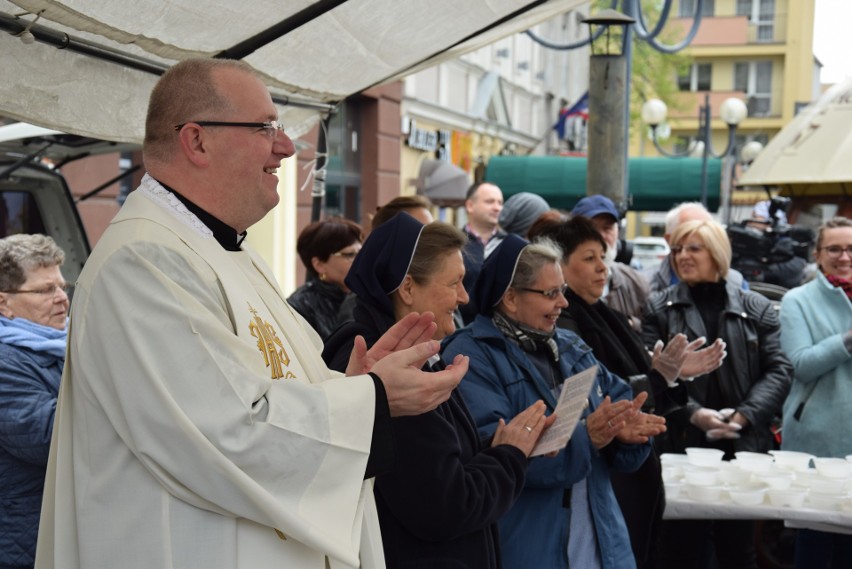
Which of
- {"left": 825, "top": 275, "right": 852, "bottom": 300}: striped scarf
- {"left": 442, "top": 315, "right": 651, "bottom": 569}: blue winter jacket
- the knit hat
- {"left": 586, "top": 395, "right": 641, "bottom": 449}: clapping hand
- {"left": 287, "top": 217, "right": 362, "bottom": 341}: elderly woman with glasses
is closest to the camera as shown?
{"left": 442, "top": 315, "right": 651, "bottom": 569}: blue winter jacket

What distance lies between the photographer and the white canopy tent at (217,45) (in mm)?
3240

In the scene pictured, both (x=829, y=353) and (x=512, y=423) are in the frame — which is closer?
(x=512, y=423)

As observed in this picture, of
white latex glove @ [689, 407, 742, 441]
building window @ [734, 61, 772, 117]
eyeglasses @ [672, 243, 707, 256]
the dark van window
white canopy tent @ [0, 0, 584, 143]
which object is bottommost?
white latex glove @ [689, 407, 742, 441]

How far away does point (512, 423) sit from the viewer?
11.0ft

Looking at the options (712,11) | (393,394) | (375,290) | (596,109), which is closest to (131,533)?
(393,394)

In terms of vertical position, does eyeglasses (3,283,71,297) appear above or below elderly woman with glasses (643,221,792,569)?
above

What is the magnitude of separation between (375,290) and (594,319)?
1.84 m

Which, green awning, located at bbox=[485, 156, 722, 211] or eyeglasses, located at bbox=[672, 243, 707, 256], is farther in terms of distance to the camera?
green awning, located at bbox=[485, 156, 722, 211]

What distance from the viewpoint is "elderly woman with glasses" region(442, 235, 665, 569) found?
12.1ft

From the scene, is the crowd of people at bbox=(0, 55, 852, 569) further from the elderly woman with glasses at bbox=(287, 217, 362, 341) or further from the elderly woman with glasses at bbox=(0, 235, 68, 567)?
the elderly woman with glasses at bbox=(287, 217, 362, 341)

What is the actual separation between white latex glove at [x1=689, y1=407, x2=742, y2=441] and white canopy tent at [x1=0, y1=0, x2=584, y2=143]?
2067mm

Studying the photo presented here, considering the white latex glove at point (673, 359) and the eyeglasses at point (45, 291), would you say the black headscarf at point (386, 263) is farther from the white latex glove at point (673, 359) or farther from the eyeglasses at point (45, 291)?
the white latex glove at point (673, 359)

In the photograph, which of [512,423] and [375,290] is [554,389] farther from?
[375,290]

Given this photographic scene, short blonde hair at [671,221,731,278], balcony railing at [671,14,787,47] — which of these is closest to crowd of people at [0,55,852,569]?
short blonde hair at [671,221,731,278]
